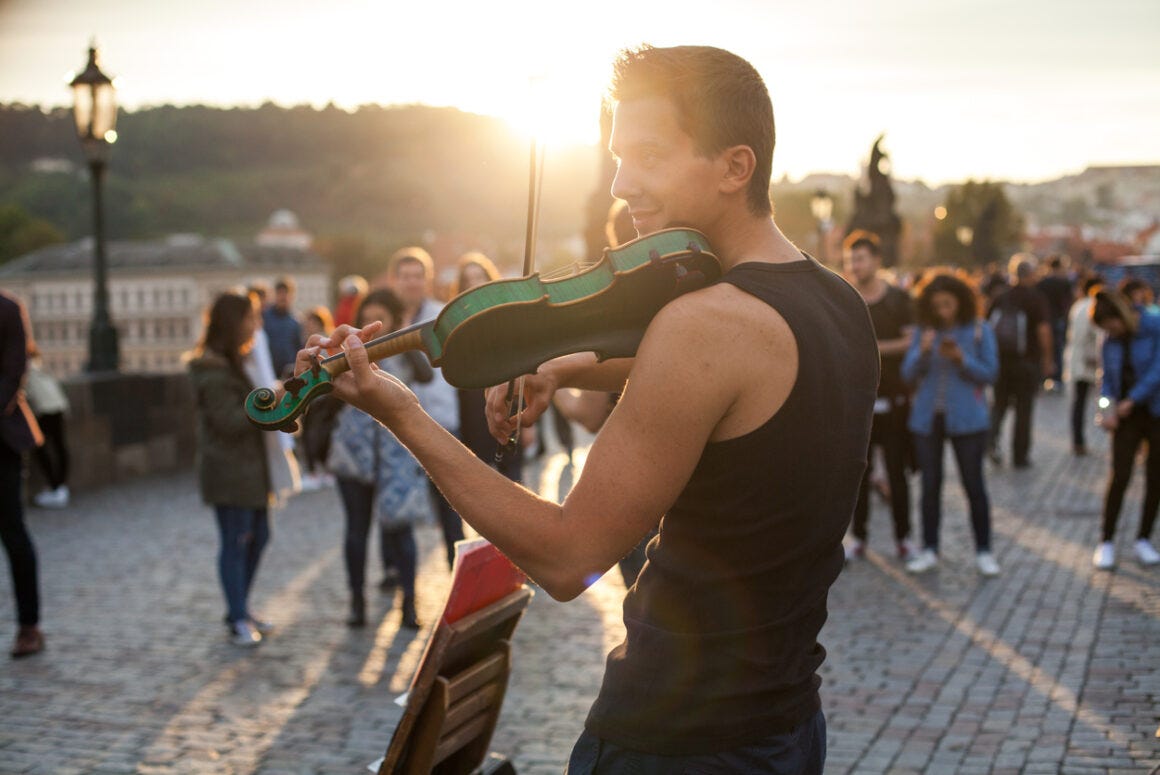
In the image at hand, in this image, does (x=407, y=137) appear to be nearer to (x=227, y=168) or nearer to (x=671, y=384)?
(x=227, y=168)

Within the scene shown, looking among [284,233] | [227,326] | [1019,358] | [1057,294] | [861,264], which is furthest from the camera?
[284,233]

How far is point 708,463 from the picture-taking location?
6.36 ft

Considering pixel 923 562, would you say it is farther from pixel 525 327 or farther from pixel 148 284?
pixel 148 284

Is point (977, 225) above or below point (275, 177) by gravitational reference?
below

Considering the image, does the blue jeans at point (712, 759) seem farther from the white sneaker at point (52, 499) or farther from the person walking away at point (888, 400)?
the white sneaker at point (52, 499)

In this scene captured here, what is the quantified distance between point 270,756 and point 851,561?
4.75 meters

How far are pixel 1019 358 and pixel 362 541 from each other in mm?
8171

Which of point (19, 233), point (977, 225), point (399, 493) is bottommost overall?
point (19, 233)

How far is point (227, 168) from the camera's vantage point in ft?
563

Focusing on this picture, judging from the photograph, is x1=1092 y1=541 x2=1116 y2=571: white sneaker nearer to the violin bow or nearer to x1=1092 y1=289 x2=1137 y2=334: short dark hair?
x1=1092 y1=289 x2=1137 y2=334: short dark hair

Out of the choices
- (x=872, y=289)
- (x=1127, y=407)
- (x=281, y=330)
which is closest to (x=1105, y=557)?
(x=1127, y=407)

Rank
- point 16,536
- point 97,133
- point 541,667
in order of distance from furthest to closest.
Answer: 1. point 97,133
2. point 16,536
3. point 541,667

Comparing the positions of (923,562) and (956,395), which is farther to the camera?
(923,562)

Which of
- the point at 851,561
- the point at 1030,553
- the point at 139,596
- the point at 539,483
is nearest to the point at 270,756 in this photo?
the point at 139,596
